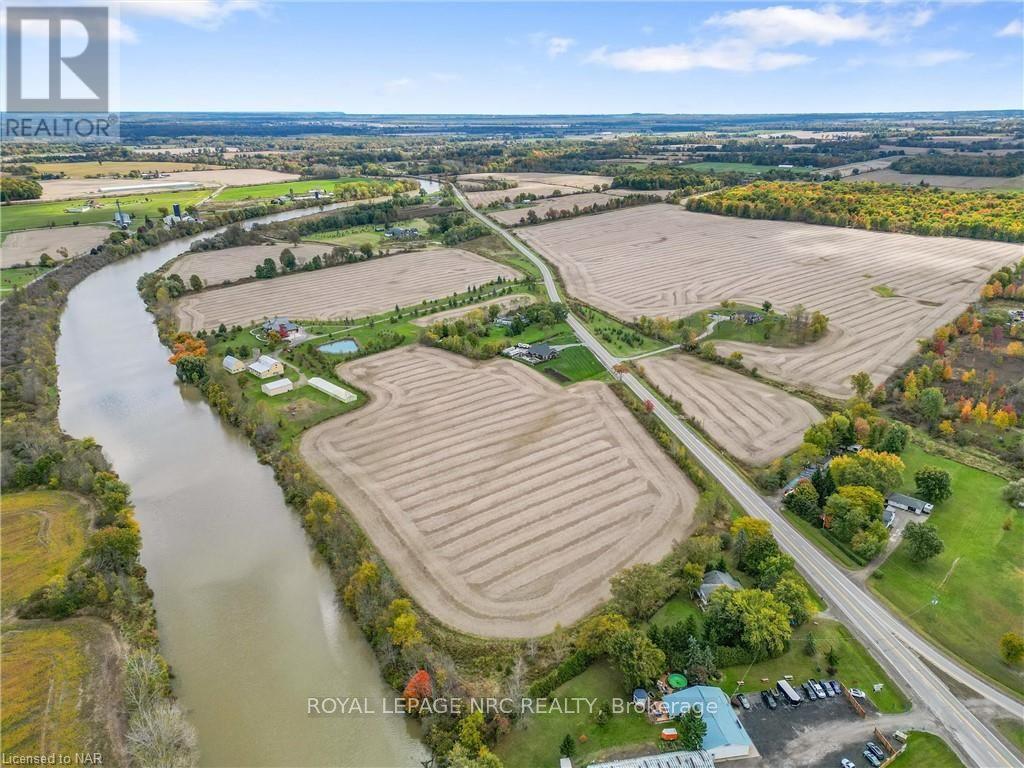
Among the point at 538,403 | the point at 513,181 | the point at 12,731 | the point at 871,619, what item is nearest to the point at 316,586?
the point at 12,731

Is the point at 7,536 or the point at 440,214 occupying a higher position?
the point at 440,214

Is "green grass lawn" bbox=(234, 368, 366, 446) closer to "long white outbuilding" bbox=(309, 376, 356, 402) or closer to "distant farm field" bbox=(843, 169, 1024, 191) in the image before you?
"long white outbuilding" bbox=(309, 376, 356, 402)

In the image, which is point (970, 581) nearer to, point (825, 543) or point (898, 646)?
point (825, 543)

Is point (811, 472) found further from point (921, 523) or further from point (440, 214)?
point (440, 214)

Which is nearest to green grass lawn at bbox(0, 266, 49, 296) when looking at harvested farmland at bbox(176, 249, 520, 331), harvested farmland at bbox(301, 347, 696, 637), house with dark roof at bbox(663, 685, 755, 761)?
harvested farmland at bbox(176, 249, 520, 331)

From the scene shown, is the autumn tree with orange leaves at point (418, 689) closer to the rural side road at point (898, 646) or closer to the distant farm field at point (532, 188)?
the rural side road at point (898, 646)
